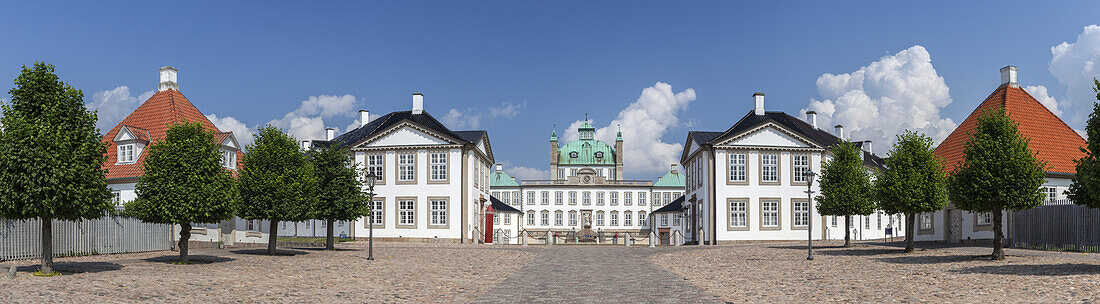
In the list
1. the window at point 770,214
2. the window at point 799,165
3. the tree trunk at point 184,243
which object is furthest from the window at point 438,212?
the tree trunk at point 184,243

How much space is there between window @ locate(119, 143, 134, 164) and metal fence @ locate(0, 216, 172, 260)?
25.9ft

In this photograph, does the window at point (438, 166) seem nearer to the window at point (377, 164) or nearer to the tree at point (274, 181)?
the window at point (377, 164)

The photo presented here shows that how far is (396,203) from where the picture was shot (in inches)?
1897

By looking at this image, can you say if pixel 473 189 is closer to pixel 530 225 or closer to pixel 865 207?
pixel 865 207

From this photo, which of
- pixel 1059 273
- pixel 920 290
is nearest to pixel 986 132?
pixel 1059 273

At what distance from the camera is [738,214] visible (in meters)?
47.4

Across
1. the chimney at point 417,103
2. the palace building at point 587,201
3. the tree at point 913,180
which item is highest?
the chimney at point 417,103

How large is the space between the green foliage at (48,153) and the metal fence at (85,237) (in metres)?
4.89

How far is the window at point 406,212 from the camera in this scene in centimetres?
4803

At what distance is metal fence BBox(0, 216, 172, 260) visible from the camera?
2447cm

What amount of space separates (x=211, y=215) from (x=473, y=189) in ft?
90.7

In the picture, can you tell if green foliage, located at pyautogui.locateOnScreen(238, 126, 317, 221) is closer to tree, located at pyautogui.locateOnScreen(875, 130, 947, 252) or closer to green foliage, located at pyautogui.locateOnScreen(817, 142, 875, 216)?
tree, located at pyautogui.locateOnScreen(875, 130, 947, 252)

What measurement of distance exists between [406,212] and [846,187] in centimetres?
2383

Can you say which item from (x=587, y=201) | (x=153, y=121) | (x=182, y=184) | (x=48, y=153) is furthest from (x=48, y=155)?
(x=587, y=201)
